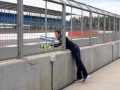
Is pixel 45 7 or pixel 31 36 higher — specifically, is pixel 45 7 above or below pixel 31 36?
above

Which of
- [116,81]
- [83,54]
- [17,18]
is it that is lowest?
[116,81]

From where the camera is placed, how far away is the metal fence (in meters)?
7.52

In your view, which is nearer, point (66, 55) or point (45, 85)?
point (45, 85)

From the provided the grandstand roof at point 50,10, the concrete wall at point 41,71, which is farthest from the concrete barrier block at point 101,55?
the grandstand roof at point 50,10

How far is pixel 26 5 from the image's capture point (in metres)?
8.39

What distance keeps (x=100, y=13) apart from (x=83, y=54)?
4.26 m

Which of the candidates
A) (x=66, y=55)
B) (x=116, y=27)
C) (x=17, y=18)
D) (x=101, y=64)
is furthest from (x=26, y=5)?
(x=116, y=27)

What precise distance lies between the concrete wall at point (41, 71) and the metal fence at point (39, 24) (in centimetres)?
25

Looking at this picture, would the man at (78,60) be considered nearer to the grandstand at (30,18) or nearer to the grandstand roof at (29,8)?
the grandstand at (30,18)

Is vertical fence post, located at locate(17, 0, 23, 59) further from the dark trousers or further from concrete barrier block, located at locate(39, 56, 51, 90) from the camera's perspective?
the dark trousers

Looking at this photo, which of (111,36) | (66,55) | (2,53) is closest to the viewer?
(2,53)

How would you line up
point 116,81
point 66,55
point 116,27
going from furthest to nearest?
point 116,27
point 116,81
point 66,55

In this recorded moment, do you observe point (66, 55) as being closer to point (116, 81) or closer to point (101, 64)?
point (116, 81)

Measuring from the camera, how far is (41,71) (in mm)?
8820
